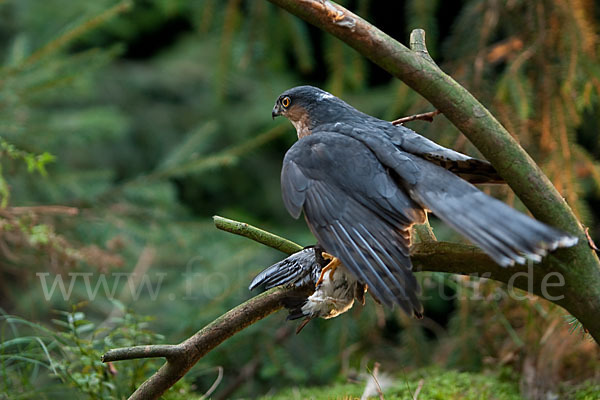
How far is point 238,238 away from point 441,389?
6.65ft

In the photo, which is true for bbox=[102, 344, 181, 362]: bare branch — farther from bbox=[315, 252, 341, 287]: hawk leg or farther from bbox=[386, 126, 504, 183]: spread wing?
bbox=[386, 126, 504, 183]: spread wing

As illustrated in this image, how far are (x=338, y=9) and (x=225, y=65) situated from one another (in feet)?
7.26

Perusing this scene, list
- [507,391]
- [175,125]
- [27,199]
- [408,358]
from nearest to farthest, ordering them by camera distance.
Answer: [507,391], [408,358], [27,199], [175,125]

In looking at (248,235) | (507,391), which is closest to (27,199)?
(248,235)

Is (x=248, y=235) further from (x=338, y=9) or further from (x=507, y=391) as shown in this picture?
(x=507, y=391)

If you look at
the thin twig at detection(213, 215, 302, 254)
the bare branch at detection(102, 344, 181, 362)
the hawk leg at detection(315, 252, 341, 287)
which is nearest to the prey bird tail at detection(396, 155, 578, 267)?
the hawk leg at detection(315, 252, 341, 287)

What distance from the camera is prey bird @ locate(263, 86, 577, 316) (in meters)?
1.48

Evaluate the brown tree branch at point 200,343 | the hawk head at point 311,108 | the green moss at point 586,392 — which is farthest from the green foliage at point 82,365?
the green moss at point 586,392

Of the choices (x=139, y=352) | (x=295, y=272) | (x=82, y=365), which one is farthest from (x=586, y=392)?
(x=82, y=365)

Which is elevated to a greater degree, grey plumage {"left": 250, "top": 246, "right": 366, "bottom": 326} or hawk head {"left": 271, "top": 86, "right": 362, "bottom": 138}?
hawk head {"left": 271, "top": 86, "right": 362, "bottom": 138}

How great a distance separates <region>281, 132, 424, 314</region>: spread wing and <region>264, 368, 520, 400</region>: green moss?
2.36ft

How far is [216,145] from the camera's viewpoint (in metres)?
5.45

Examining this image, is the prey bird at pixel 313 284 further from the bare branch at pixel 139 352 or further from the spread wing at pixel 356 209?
the bare branch at pixel 139 352

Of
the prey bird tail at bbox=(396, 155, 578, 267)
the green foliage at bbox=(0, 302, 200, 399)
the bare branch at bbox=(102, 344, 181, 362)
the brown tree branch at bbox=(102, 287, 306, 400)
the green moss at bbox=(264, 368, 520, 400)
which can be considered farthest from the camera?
the green moss at bbox=(264, 368, 520, 400)
